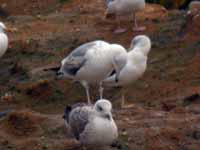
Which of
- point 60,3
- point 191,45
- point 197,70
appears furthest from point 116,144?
point 60,3

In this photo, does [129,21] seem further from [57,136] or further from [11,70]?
[57,136]

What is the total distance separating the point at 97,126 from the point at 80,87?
4.71 meters

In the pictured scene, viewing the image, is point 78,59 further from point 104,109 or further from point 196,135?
point 104,109

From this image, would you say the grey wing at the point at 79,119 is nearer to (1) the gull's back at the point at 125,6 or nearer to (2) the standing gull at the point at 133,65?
(2) the standing gull at the point at 133,65

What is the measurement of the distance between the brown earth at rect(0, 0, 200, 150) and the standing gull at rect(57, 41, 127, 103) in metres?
0.66

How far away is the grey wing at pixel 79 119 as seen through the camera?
8875 mm

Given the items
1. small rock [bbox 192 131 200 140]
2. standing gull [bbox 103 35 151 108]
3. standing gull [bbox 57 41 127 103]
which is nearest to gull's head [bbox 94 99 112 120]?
small rock [bbox 192 131 200 140]

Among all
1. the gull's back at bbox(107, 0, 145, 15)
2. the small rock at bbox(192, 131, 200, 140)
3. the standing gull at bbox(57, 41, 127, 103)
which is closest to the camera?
the small rock at bbox(192, 131, 200, 140)

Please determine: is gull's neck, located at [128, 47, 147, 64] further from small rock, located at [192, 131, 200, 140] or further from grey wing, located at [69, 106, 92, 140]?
grey wing, located at [69, 106, 92, 140]

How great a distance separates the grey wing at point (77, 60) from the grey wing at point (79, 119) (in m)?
2.06

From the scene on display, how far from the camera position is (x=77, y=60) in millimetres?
11320

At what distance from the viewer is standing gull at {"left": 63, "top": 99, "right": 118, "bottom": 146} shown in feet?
28.1

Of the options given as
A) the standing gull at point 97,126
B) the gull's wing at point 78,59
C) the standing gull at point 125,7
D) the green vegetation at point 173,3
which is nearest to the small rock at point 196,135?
the standing gull at point 97,126

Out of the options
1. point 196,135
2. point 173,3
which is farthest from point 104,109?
point 173,3
